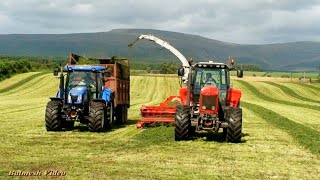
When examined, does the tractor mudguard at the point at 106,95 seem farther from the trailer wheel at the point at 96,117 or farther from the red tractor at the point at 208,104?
the red tractor at the point at 208,104

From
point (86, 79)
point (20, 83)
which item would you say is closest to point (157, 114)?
point (86, 79)

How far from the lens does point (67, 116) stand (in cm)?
1836

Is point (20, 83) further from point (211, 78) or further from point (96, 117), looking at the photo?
point (211, 78)

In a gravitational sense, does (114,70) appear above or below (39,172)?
above

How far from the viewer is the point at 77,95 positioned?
18.5m

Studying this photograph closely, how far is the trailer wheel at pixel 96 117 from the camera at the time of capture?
1797 cm

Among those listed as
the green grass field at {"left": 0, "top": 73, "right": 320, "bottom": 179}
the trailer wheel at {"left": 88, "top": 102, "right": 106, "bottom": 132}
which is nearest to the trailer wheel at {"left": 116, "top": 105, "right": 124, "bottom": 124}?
the green grass field at {"left": 0, "top": 73, "right": 320, "bottom": 179}

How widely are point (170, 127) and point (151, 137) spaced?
107 inches

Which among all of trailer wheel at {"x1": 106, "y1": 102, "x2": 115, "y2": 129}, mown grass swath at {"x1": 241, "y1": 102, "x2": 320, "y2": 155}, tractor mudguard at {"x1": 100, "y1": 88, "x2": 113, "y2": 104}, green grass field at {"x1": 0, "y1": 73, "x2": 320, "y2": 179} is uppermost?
tractor mudguard at {"x1": 100, "y1": 88, "x2": 113, "y2": 104}

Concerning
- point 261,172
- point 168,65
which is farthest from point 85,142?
point 168,65

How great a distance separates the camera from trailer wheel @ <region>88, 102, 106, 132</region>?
18.0 m

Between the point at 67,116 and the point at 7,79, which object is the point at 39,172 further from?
the point at 7,79

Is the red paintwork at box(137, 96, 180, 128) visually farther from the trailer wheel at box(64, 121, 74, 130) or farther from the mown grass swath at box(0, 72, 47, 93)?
the mown grass swath at box(0, 72, 47, 93)

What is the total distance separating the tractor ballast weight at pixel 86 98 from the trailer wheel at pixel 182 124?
329 cm
